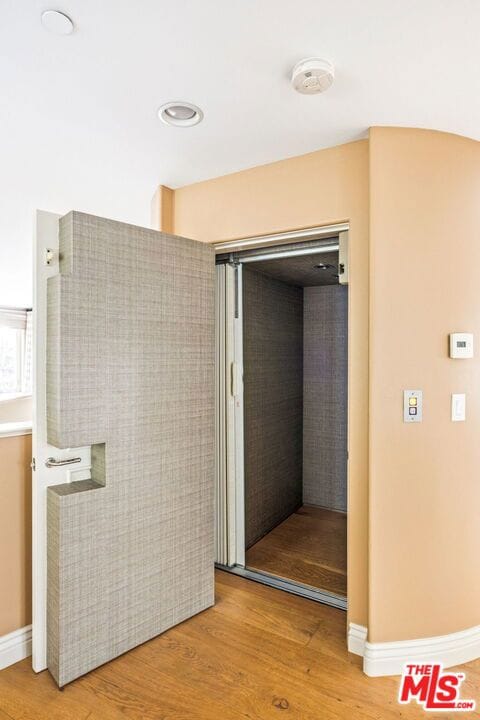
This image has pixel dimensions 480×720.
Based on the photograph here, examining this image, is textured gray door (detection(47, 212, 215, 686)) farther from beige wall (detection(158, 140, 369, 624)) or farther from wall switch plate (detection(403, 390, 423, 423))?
wall switch plate (detection(403, 390, 423, 423))

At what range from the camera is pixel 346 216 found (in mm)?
2191

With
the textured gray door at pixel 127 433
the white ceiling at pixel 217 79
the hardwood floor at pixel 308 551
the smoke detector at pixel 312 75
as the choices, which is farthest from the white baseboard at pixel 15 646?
the smoke detector at pixel 312 75

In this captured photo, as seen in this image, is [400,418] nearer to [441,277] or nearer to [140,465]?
[441,277]

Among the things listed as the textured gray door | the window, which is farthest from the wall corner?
the window

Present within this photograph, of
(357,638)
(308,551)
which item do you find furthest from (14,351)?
(357,638)

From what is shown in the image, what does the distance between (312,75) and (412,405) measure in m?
1.41

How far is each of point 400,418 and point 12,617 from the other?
2.04 metres

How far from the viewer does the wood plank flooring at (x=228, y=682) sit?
175 centimetres

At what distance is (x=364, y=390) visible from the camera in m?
2.12

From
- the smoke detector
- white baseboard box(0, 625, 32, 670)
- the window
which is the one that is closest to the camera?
the smoke detector

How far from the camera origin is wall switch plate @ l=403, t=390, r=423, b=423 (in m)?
2.00

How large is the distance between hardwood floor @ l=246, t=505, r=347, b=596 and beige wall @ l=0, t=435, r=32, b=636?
4.70ft

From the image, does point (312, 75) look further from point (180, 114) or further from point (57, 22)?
point (57, 22)

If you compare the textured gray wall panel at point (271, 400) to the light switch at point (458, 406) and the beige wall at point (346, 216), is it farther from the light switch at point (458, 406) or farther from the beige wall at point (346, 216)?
the light switch at point (458, 406)
